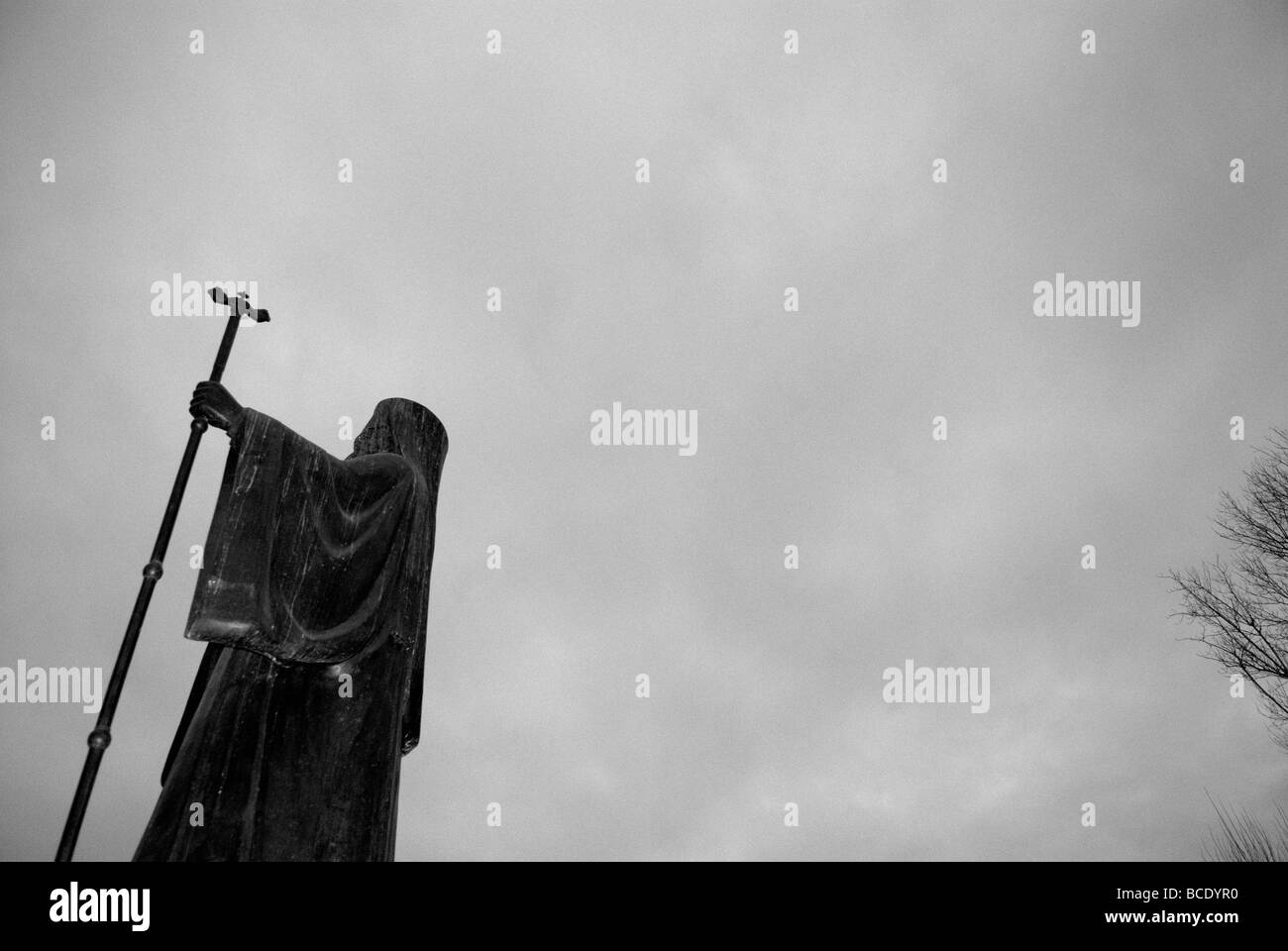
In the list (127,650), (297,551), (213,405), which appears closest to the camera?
(127,650)

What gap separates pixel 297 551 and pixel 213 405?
38.3 inches

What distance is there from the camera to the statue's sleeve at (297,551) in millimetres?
4961

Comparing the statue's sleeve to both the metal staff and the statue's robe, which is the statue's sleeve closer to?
the statue's robe

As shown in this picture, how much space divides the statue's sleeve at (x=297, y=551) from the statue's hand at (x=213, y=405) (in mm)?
78

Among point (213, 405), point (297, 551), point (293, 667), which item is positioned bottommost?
point (293, 667)

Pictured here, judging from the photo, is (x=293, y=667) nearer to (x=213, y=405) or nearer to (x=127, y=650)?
(x=127, y=650)

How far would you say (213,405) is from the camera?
17.1ft

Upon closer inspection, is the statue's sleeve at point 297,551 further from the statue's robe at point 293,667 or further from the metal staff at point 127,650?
the metal staff at point 127,650

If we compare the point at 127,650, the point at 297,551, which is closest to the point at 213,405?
the point at 297,551

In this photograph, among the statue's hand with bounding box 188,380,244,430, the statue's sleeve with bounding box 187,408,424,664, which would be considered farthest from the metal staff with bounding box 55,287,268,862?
the statue's sleeve with bounding box 187,408,424,664
